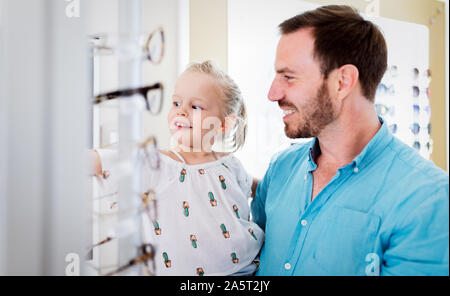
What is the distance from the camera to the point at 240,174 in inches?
31.0

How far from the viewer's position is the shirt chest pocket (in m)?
0.64

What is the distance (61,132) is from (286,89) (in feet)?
1.37

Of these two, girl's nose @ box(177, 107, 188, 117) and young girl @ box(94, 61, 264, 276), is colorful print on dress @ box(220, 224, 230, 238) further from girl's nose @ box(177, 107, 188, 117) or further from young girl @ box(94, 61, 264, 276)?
girl's nose @ box(177, 107, 188, 117)

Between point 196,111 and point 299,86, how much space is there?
0.21 metres

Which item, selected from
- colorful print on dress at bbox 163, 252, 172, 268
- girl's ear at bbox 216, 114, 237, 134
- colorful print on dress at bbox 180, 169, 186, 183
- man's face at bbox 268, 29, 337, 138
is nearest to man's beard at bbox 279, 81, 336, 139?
man's face at bbox 268, 29, 337, 138

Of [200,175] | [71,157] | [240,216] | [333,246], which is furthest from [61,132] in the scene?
[333,246]

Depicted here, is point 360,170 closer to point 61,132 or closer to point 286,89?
point 286,89

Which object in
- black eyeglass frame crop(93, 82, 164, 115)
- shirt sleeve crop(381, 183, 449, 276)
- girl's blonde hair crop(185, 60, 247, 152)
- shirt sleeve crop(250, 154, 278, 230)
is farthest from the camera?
shirt sleeve crop(250, 154, 278, 230)

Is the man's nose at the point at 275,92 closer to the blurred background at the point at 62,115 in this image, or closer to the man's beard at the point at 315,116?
the man's beard at the point at 315,116

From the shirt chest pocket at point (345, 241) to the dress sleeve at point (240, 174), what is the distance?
190mm

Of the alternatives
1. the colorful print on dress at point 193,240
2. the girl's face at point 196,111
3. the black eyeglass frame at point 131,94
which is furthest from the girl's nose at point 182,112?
the colorful print on dress at point 193,240

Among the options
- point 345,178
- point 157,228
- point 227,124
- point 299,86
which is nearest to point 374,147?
point 345,178

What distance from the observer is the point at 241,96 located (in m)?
0.77

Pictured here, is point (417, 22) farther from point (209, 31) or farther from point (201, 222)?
point (201, 222)
